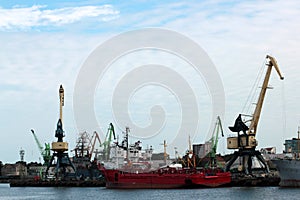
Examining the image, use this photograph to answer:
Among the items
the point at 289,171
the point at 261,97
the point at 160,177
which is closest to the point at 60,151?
the point at 160,177

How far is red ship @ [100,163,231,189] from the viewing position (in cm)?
8562

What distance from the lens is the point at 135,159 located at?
96.4m

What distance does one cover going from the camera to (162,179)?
85938 millimetres

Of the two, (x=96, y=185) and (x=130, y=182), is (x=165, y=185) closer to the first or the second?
(x=130, y=182)

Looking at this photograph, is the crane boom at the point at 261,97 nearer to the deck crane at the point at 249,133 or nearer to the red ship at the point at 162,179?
the deck crane at the point at 249,133

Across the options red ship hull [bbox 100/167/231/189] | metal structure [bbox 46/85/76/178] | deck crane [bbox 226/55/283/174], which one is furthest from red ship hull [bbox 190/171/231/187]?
metal structure [bbox 46/85/76/178]

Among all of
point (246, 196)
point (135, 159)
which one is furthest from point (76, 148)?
point (246, 196)

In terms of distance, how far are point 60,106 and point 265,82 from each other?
145 ft

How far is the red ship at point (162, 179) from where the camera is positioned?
85.6m

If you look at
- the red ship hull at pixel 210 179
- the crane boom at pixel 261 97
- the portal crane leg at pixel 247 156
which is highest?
the crane boom at pixel 261 97

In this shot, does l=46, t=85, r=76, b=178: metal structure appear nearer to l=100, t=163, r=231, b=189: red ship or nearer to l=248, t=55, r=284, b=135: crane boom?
l=100, t=163, r=231, b=189: red ship

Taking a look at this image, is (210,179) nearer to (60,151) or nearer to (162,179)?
(162,179)

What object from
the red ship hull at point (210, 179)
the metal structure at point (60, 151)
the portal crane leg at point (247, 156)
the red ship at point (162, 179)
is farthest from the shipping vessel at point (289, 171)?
the metal structure at point (60, 151)

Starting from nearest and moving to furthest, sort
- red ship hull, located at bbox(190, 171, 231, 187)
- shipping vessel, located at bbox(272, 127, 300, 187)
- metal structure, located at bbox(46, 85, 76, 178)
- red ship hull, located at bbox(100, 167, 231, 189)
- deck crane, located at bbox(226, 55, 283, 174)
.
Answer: shipping vessel, located at bbox(272, 127, 300, 187) < red ship hull, located at bbox(100, 167, 231, 189) < red ship hull, located at bbox(190, 171, 231, 187) < deck crane, located at bbox(226, 55, 283, 174) < metal structure, located at bbox(46, 85, 76, 178)
